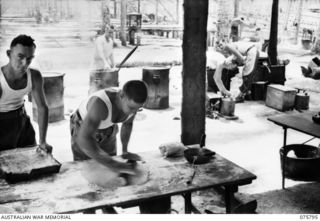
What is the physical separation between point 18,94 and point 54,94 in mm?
3318

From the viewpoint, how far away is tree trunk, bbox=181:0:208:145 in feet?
12.5

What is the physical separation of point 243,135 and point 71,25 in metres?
9.89

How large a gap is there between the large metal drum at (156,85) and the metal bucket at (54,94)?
1780 mm

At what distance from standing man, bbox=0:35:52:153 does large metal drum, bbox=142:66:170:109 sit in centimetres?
419

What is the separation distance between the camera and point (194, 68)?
3.98 meters

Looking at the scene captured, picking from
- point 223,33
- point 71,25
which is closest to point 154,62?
point 71,25

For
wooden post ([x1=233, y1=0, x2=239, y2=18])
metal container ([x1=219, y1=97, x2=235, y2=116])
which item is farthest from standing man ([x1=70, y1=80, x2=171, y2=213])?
wooden post ([x1=233, y1=0, x2=239, y2=18])

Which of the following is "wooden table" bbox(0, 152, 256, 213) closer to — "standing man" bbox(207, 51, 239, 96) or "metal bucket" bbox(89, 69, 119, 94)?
"metal bucket" bbox(89, 69, 119, 94)

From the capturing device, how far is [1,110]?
3145 millimetres

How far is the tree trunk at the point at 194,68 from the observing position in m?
3.81

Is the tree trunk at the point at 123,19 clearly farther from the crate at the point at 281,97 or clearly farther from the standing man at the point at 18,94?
the standing man at the point at 18,94

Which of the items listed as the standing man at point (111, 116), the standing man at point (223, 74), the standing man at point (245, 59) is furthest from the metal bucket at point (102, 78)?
the standing man at point (111, 116)

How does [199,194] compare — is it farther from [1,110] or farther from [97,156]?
[1,110]

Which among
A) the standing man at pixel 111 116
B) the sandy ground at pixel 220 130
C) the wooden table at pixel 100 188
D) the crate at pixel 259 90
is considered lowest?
the sandy ground at pixel 220 130
